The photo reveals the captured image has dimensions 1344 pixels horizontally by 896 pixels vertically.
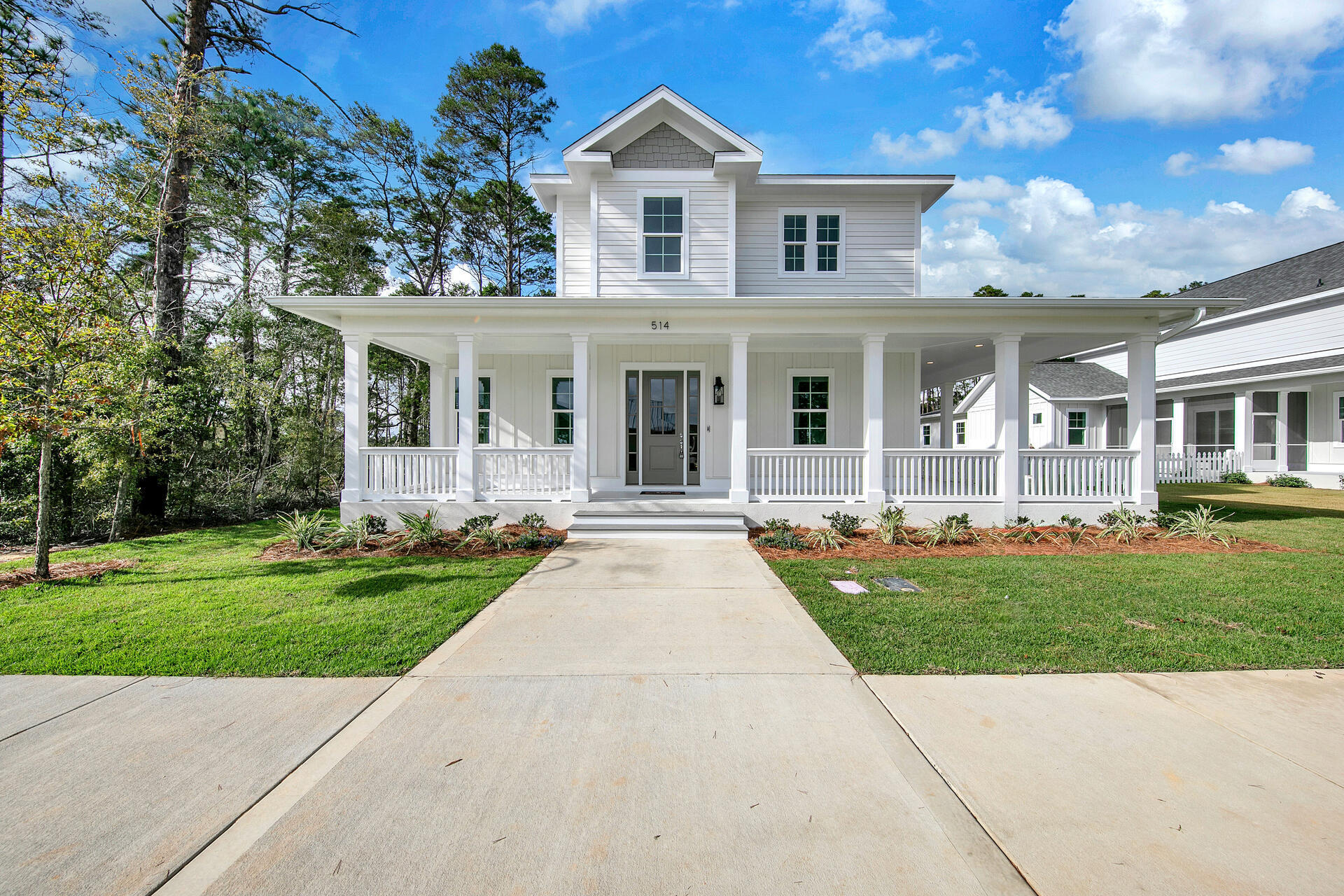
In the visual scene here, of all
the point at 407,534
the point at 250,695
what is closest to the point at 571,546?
the point at 407,534

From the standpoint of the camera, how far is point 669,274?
32.1 feet

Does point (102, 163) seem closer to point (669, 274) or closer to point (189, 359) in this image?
point (189, 359)

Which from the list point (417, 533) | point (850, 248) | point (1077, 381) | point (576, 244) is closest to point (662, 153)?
point (576, 244)

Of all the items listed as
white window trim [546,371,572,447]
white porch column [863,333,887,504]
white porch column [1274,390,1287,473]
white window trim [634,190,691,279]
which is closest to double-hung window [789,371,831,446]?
white porch column [863,333,887,504]

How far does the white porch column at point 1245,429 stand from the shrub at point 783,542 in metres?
19.1

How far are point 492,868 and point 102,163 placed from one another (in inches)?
548

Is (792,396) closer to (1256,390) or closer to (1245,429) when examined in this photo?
(1245,429)

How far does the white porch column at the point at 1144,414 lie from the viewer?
8.19m

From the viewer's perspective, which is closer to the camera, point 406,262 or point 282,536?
point 282,536

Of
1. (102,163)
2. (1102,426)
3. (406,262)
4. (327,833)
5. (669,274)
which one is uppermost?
(406,262)

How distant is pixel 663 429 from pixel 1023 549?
609 centimetres

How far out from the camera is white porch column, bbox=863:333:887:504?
822cm

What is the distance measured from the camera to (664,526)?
7.86 meters

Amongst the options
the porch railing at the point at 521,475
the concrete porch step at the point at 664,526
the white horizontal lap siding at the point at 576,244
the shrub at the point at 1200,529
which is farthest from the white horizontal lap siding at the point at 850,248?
the shrub at the point at 1200,529
